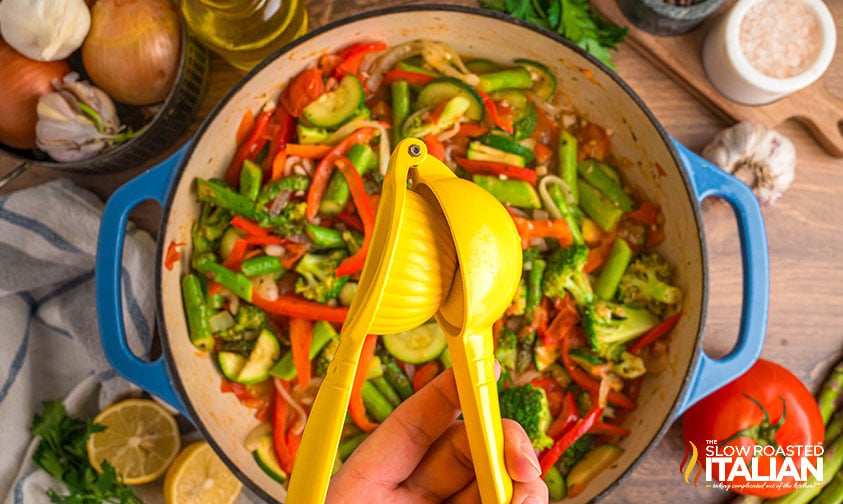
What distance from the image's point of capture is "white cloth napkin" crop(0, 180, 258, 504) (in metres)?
2.03

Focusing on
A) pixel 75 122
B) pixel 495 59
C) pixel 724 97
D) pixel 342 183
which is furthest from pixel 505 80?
pixel 75 122

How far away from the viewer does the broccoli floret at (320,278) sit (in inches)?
74.5

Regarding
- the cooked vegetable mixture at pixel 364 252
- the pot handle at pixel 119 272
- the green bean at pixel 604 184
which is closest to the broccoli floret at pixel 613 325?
the cooked vegetable mixture at pixel 364 252

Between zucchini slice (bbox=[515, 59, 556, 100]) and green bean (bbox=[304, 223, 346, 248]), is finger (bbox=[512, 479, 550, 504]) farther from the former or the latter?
zucchini slice (bbox=[515, 59, 556, 100])

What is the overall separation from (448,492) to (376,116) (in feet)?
3.89

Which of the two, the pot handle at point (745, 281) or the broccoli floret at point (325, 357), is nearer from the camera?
the pot handle at point (745, 281)

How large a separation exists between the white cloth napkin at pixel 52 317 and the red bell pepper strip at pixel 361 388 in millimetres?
532

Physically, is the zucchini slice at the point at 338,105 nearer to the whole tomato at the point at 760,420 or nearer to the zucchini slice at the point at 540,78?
the zucchini slice at the point at 540,78

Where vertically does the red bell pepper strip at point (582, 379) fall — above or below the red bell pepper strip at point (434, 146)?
below

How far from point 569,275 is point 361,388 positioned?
73 centimetres

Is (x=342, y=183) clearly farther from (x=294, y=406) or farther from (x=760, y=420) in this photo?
(x=760, y=420)

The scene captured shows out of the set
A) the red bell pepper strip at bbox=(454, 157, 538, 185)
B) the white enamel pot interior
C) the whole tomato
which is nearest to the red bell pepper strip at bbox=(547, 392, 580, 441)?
the white enamel pot interior

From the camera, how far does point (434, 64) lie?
1983 millimetres

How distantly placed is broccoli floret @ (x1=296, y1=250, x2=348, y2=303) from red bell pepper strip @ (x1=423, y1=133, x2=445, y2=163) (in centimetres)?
42
